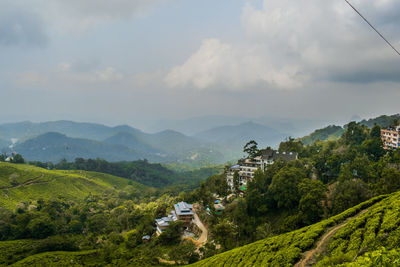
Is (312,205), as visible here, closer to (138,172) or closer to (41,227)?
(41,227)

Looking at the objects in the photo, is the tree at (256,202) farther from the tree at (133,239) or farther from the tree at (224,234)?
the tree at (133,239)

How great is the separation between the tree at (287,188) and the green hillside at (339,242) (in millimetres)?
8900

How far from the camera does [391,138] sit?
3881cm

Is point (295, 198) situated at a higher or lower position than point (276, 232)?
higher

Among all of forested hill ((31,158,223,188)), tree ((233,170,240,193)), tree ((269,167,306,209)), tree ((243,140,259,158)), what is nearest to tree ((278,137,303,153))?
tree ((243,140,259,158))

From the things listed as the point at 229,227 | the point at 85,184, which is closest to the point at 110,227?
the point at 229,227

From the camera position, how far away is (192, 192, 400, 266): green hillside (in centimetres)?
1129

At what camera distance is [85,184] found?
8769cm

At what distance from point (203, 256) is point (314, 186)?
14.9m

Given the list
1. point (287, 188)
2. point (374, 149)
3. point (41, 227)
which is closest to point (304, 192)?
point (287, 188)

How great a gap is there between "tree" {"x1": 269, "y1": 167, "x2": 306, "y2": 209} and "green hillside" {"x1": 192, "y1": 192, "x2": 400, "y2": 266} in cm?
890

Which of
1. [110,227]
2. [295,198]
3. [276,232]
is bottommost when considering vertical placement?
[110,227]

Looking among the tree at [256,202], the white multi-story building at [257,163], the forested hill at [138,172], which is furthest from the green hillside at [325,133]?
the tree at [256,202]

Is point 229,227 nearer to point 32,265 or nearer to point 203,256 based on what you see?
point 203,256
